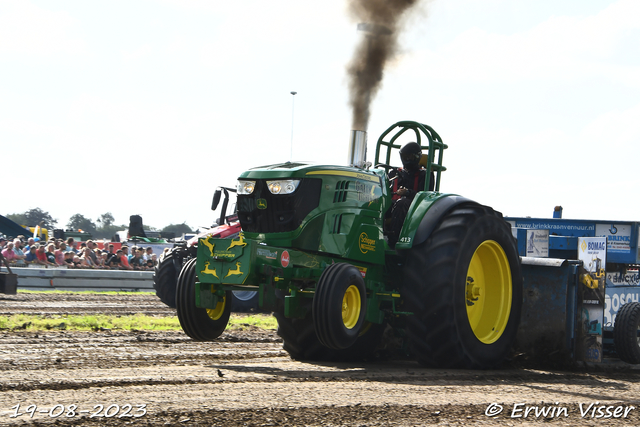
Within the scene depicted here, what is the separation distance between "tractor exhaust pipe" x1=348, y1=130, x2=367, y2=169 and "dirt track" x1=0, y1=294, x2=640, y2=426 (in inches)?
114

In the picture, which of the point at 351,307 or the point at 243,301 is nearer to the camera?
the point at 351,307

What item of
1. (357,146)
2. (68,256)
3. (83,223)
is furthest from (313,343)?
(83,223)

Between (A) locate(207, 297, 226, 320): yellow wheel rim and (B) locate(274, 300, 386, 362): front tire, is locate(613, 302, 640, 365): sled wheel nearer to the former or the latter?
(B) locate(274, 300, 386, 362): front tire

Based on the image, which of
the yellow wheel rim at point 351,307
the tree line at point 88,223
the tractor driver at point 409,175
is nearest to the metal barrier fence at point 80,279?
the tractor driver at point 409,175

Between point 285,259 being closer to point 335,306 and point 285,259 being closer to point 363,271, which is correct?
point 335,306

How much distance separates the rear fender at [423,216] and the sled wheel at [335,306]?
926mm

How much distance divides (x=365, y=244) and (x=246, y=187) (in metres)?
1.19

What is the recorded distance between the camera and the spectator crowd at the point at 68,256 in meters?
20.0

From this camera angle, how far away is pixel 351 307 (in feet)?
21.0

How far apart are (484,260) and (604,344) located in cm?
208

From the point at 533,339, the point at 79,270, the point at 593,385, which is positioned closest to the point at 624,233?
the point at 533,339

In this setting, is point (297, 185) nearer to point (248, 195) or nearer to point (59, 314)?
point (248, 195)

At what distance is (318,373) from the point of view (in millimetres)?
6402

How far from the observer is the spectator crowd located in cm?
1995
